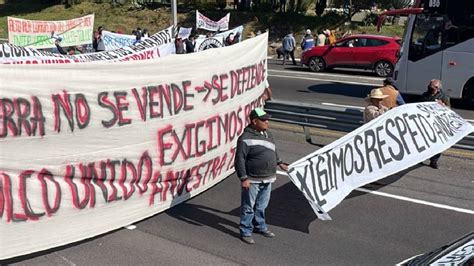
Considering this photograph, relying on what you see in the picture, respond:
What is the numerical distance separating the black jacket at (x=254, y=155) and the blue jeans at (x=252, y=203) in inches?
6.6

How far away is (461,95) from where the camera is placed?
15.7m

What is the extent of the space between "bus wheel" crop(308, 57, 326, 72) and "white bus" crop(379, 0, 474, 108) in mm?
7959

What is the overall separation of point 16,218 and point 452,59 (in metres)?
12.7

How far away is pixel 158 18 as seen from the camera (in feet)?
139

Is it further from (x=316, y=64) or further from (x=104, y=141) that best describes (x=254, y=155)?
(x=316, y=64)

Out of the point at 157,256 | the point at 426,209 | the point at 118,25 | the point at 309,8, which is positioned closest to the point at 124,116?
the point at 157,256

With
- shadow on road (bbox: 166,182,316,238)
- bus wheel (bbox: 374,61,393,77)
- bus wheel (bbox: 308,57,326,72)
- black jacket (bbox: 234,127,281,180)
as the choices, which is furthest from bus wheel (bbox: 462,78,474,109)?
black jacket (bbox: 234,127,281,180)

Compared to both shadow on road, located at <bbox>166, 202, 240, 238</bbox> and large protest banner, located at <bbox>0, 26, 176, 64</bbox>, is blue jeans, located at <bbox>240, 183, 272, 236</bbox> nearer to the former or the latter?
shadow on road, located at <bbox>166, 202, 240, 238</bbox>

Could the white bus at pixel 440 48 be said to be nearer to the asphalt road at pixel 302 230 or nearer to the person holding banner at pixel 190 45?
the asphalt road at pixel 302 230

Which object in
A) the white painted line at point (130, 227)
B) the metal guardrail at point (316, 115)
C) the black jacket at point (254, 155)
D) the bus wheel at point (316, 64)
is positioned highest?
the black jacket at point (254, 155)

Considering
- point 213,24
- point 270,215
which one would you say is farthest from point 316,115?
point 213,24

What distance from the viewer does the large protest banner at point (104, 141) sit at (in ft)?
19.4

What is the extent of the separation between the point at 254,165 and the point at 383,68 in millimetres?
17135

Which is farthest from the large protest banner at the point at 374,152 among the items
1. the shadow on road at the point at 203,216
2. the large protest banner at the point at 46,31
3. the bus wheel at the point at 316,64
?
the large protest banner at the point at 46,31
